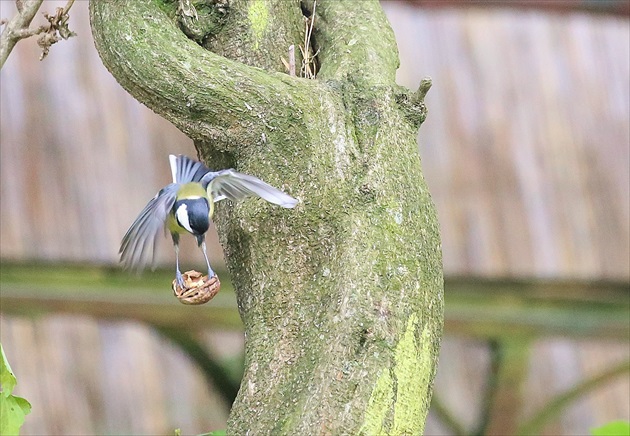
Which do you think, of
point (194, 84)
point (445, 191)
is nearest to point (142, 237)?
point (194, 84)

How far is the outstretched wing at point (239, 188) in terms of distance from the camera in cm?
130

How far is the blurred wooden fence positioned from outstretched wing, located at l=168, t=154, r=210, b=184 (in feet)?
4.00

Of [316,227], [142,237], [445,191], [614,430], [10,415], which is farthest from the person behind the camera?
[445,191]

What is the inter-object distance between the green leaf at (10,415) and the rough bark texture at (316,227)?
0.32 m

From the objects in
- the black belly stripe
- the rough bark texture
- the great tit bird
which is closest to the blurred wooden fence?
the great tit bird

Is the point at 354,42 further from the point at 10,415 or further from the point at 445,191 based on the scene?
the point at 445,191

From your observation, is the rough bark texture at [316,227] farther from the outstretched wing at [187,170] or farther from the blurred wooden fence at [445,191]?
the blurred wooden fence at [445,191]

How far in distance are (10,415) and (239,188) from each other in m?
0.49

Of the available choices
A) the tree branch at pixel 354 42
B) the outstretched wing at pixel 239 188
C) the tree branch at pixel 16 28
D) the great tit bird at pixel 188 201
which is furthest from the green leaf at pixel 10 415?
the tree branch at pixel 354 42

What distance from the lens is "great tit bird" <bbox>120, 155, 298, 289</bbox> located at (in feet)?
4.35

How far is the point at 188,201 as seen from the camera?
1591 mm

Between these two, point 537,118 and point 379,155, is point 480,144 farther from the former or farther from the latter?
point 379,155

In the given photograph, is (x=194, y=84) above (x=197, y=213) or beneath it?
above

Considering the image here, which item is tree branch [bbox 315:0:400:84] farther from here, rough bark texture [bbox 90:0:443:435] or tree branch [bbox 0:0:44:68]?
tree branch [bbox 0:0:44:68]
